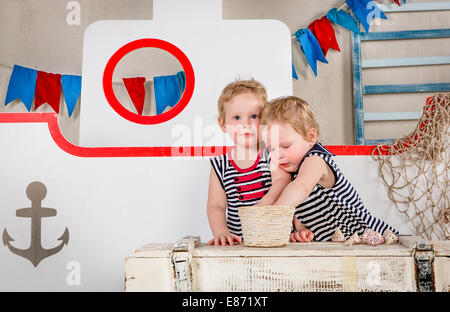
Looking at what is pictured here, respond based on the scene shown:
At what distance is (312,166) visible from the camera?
1.41 m

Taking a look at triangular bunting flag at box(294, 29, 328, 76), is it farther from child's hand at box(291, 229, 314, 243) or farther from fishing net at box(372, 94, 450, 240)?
child's hand at box(291, 229, 314, 243)

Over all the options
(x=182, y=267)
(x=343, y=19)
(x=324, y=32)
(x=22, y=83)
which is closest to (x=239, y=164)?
(x=182, y=267)

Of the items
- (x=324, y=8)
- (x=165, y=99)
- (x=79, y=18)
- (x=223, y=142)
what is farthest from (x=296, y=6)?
(x=223, y=142)

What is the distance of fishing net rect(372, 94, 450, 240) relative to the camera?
72.2 inches

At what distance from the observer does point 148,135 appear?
7.01 ft

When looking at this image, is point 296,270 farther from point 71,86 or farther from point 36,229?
point 71,86

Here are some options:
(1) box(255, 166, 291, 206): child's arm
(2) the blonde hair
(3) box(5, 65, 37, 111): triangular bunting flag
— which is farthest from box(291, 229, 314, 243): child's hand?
(3) box(5, 65, 37, 111): triangular bunting flag

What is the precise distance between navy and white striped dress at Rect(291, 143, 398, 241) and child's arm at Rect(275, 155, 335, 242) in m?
0.04

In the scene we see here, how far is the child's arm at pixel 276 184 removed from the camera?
59.3 inches

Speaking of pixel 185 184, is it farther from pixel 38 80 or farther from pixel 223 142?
pixel 38 80

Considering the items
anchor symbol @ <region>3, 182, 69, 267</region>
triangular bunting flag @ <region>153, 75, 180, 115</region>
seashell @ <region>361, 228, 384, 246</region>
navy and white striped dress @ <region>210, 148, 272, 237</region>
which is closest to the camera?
seashell @ <region>361, 228, 384, 246</region>

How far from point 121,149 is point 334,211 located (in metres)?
0.87

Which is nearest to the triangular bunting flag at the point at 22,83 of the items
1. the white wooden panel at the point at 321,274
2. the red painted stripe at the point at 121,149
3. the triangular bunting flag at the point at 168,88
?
the triangular bunting flag at the point at 168,88

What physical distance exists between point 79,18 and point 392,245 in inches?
126
